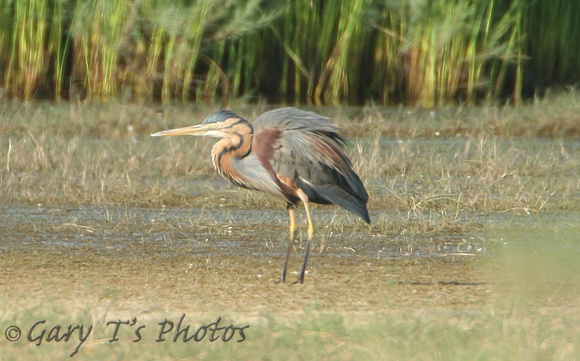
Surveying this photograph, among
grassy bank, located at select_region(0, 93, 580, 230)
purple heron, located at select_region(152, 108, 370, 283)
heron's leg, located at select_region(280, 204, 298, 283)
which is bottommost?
grassy bank, located at select_region(0, 93, 580, 230)

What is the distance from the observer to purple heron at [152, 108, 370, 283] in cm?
492

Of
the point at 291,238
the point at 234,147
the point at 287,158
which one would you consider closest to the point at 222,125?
the point at 234,147

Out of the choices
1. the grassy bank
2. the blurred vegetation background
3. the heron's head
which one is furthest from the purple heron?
the blurred vegetation background

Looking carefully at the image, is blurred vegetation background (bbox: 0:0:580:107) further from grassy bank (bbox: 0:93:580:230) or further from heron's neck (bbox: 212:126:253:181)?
heron's neck (bbox: 212:126:253:181)

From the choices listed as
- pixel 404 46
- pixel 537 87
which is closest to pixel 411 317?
pixel 404 46

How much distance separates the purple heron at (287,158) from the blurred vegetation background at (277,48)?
Answer: 5.83 m

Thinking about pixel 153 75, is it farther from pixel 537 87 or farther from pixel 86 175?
pixel 537 87

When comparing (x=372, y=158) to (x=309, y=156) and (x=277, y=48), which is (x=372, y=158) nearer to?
(x=309, y=156)

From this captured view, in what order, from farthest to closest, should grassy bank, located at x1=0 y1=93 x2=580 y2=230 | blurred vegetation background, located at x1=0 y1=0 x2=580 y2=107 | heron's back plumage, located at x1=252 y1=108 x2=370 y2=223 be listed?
1. blurred vegetation background, located at x1=0 y1=0 x2=580 y2=107
2. grassy bank, located at x1=0 y1=93 x2=580 y2=230
3. heron's back plumage, located at x1=252 y1=108 x2=370 y2=223

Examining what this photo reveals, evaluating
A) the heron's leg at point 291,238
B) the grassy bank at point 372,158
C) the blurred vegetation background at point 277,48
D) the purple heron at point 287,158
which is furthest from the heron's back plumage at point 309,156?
the blurred vegetation background at point 277,48

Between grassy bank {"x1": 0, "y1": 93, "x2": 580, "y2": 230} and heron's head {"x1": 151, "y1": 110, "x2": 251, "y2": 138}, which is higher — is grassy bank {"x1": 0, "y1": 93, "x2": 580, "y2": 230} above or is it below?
below

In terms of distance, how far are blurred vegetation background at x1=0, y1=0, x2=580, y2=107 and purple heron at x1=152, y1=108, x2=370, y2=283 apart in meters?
5.83

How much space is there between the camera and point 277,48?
12.3m

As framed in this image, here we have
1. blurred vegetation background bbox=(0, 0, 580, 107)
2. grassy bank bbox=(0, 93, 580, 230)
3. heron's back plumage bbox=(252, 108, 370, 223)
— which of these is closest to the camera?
heron's back plumage bbox=(252, 108, 370, 223)
